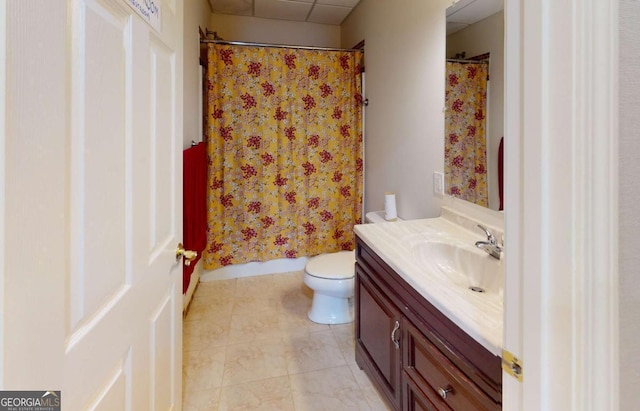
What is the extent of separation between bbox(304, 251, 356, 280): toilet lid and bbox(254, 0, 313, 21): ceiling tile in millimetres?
2220

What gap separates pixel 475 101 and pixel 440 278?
891mm

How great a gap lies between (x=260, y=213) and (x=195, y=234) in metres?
0.78

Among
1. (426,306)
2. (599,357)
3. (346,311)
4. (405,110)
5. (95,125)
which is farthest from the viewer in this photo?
(346,311)

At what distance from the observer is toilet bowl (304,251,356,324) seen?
6.98ft

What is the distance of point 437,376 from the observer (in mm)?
1032

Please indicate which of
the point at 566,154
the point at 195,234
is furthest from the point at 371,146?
the point at 566,154

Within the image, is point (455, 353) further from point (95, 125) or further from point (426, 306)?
point (95, 125)

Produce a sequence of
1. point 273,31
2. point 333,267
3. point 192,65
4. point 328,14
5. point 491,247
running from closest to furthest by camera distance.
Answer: point 491,247
point 333,267
point 192,65
point 328,14
point 273,31

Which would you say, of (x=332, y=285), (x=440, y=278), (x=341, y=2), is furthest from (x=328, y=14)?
(x=440, y=278)

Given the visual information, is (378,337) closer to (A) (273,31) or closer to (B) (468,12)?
(B) (468,12)

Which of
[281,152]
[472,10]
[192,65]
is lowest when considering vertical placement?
[281,152]

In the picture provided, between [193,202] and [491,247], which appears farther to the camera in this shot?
[193,202]

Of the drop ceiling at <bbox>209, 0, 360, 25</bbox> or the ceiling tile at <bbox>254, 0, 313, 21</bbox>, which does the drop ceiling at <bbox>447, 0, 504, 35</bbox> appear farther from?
the ceiling tile at <bbox>254, 0, 313, 21</bbox>

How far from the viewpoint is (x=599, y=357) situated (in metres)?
0.43
